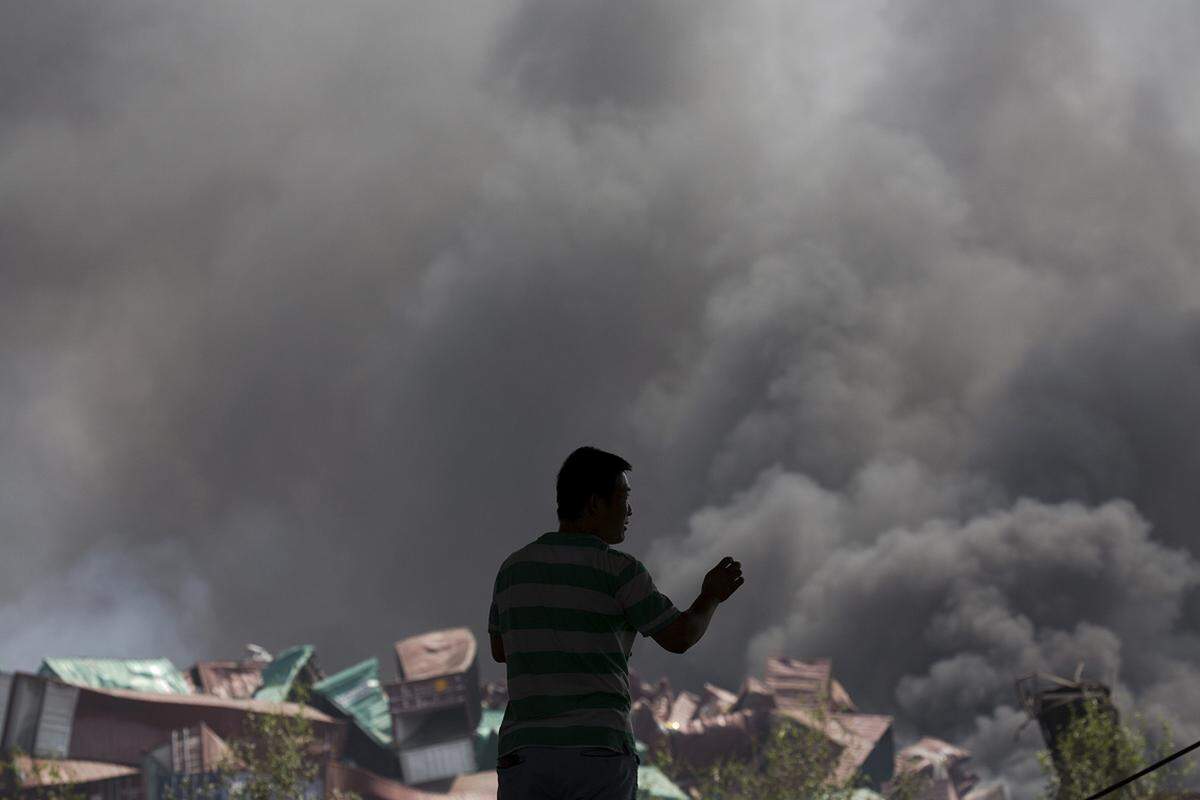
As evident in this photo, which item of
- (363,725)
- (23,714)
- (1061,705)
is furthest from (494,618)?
(363,725)

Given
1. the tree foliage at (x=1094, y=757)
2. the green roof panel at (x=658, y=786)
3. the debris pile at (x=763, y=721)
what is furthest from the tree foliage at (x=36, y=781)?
the tree foliage at (x=1094, y=757)

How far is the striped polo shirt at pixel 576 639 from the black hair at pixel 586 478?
0.14 meters

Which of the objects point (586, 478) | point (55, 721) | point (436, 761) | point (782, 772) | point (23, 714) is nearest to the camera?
point (586, 478)

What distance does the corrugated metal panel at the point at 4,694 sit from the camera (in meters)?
58.6

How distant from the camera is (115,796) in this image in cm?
5894

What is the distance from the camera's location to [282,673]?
72.9 m

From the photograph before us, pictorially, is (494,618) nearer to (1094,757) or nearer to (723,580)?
(723,580)

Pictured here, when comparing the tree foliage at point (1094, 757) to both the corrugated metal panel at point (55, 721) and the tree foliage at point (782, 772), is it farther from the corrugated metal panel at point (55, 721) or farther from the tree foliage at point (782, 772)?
the corrugated metal panel at point (55, 721)

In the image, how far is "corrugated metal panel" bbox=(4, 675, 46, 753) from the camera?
2303 inches

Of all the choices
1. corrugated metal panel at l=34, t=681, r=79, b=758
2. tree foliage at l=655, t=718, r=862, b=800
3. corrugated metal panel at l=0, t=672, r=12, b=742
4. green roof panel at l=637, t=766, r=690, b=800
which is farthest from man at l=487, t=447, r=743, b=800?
corrugated metal panel at l=0, t=672, r=12, b=742

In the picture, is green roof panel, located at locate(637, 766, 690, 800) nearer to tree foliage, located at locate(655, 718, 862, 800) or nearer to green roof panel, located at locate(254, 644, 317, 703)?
tree foliage, located at locate(655, 718, 862, 800)

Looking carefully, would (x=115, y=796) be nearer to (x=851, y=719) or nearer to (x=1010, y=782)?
(x=851, y=719)

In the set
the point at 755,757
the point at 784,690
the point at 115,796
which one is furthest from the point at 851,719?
the point at 115,796

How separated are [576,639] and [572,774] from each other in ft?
1.56
